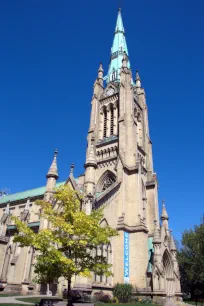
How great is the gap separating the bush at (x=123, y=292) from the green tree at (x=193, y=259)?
62.6ft

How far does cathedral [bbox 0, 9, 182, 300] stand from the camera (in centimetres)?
2719

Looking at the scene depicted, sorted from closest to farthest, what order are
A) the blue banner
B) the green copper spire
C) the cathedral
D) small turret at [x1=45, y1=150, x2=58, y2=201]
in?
the cathedral < the blue banner < small turret at [x1=45, y1=150, x2=58, y2=201] < the green copper spire

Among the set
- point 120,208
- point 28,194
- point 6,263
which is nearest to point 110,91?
point 120,208

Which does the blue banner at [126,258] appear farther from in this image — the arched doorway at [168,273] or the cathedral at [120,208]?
the arched doorway at [168,273]

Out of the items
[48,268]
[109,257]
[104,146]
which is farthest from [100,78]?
[48,268]

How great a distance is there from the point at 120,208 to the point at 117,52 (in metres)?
37.9

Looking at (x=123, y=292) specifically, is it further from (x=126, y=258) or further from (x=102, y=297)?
(x=126, y=258)

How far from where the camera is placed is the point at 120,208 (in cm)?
3106

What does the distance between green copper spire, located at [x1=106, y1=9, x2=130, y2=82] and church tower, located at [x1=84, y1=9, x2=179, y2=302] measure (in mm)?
281

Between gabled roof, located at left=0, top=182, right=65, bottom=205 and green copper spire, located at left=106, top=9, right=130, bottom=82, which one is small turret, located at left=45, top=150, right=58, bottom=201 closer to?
gabled roof, located at left=0, top=182, right=65, bottom=205

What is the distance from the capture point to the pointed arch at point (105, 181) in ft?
120

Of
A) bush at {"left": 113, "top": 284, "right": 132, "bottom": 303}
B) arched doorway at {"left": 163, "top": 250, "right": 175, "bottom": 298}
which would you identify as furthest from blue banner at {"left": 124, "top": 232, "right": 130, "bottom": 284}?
arched doorway at {"left": 163, "top": 250, "right": 175, "bottom": 298}

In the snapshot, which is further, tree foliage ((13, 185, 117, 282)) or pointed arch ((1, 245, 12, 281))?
pointed arch ((1, 245, 12, 281))

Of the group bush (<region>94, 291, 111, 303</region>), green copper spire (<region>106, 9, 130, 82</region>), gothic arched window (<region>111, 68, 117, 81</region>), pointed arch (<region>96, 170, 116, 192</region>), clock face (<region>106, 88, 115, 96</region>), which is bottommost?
bush (<region>94, 291, 111, 303</region>)
